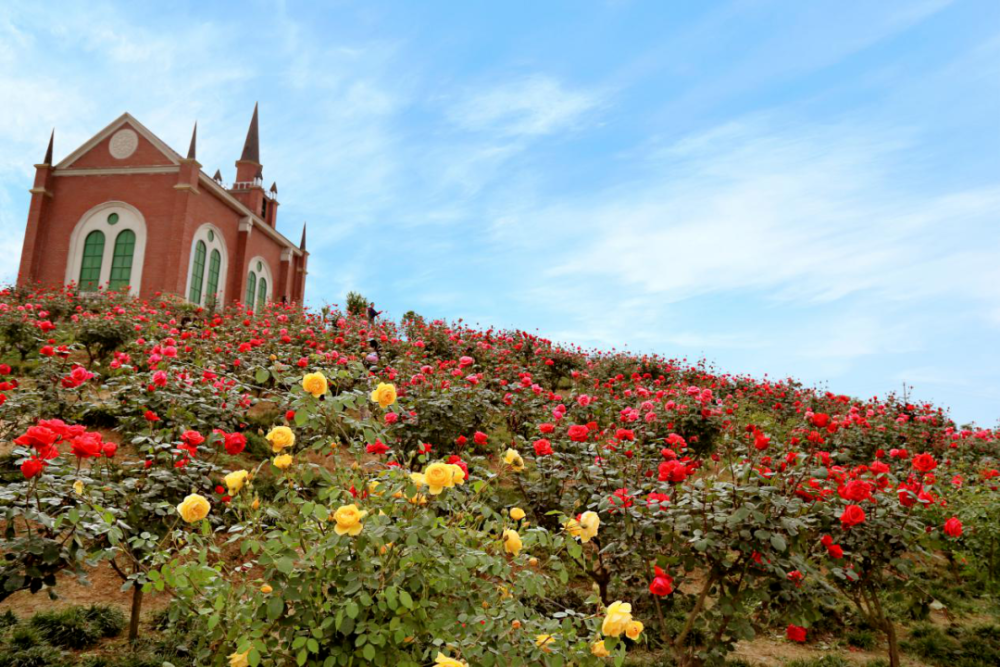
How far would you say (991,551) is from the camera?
15.5 feet

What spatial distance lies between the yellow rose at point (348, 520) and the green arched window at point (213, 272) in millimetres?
23162

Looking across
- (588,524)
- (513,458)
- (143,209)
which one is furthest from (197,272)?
(588,524)

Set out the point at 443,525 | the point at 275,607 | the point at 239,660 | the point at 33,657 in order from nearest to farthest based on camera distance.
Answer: the point at 275,607 → the point at 239,660 → the point at 443,525 → the point at 33,657

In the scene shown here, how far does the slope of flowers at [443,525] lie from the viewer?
1960 mm

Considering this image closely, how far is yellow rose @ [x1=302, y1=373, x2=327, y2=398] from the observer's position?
7.54 ft

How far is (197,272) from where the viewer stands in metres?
21.8

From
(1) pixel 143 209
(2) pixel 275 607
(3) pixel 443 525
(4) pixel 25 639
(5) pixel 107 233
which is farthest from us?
(5) pixel 107 233

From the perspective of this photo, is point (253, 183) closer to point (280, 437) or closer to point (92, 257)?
point (92, 257)

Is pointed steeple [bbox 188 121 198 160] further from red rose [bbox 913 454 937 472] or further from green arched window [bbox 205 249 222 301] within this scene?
red rose [bbox 913 454 937 472]

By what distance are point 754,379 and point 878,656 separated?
24.8 feet

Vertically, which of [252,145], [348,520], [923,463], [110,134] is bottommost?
[348,520]

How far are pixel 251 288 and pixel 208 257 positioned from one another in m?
3.31

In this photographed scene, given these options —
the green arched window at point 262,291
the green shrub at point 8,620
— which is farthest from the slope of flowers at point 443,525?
the green arched window at point 262,291

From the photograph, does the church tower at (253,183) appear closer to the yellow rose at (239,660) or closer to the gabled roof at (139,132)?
the gabled roof at (139,132)
